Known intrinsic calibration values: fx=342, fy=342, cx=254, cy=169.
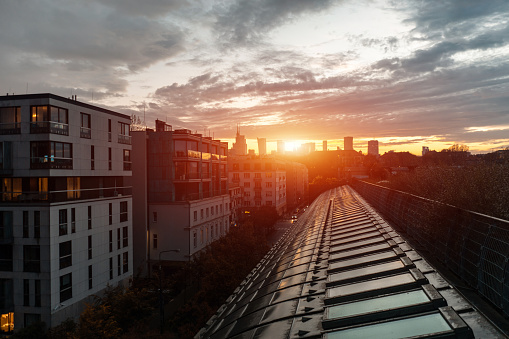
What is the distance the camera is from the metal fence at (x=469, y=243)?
638 cm

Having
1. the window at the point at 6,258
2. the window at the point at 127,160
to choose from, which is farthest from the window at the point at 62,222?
the window at the point at 127,160

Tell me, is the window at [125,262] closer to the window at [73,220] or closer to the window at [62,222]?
the window at [73,220]

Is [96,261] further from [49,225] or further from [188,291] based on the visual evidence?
[188,291]

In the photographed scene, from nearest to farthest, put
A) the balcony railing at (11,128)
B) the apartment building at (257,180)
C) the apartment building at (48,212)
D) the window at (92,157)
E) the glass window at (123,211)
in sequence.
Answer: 1. the apartment building at (48,212)
2. the balcony railing at (11,128)
3. the window at (92,157)
4. the glass window at (123,211)
5. the apartment building at (257,180)

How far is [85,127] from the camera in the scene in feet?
94.0

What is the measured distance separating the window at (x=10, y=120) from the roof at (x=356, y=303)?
2292 cm

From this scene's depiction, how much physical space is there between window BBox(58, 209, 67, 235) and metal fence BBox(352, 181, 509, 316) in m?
22.9

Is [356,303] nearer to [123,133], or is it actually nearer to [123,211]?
[123,211]

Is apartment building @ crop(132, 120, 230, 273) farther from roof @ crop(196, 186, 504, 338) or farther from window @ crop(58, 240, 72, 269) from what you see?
roof @ crop(196, 186, 504, 338)

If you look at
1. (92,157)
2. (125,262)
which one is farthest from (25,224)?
(125,262)

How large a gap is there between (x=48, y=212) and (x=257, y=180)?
209ft

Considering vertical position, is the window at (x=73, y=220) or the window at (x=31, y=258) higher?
the window at (x=73, y=220)

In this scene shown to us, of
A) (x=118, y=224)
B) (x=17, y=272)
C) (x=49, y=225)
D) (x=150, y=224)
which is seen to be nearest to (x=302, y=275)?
(x=49, y=225)

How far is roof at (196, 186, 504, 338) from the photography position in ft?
17.5
